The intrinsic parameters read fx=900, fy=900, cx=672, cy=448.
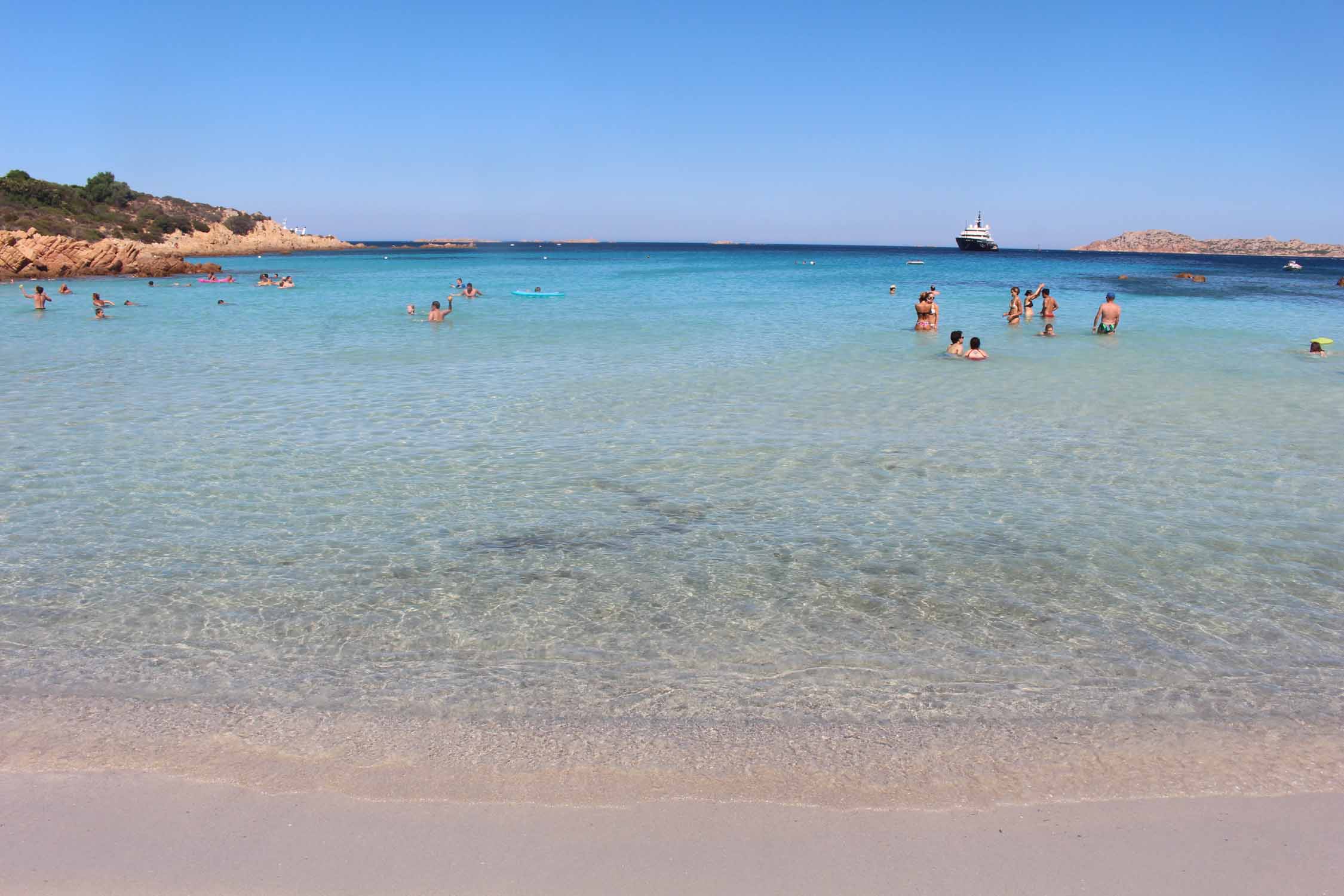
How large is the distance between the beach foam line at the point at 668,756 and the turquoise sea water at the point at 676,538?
0.71 ft

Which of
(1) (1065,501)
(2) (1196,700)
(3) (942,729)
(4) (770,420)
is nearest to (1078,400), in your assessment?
(4) (770,420)

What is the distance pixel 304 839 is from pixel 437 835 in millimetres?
605

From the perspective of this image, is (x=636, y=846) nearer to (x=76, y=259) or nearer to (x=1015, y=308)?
(x=1015, y=308)

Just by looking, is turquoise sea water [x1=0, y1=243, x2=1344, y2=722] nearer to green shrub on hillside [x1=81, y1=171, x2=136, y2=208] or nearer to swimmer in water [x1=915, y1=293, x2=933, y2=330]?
swimmer in water [x1=915, y1=293, x2=933, y2=330]

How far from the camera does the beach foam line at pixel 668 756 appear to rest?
454 centimetres

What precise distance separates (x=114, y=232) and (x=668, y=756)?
107 metres

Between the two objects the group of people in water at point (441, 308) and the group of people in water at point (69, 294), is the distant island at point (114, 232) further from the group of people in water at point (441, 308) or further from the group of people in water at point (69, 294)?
the group of people in water at point (441, 308)

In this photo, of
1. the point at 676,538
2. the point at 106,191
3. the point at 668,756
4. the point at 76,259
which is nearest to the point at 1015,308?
the point at 676,538

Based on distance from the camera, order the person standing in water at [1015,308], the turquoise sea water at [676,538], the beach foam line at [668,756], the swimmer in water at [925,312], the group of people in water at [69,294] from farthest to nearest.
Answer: the group of people in water at [69,294], the person standing in water at [1015,308], the swimmer in water at [925,312], the turquoise sea water at [676,538], the beach foam line at [668,756]

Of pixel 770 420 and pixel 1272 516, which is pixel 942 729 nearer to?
pixel 1272 516

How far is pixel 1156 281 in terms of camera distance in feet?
224

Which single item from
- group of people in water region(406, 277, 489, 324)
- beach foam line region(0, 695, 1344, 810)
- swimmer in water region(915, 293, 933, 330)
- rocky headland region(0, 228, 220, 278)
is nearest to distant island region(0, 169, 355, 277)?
rocky headland region(0, 228, 220, 278)

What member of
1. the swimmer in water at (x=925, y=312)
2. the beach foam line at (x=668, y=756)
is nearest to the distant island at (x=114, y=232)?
the swimmer in water at (x=925, y=312)

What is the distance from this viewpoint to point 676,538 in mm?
8453
